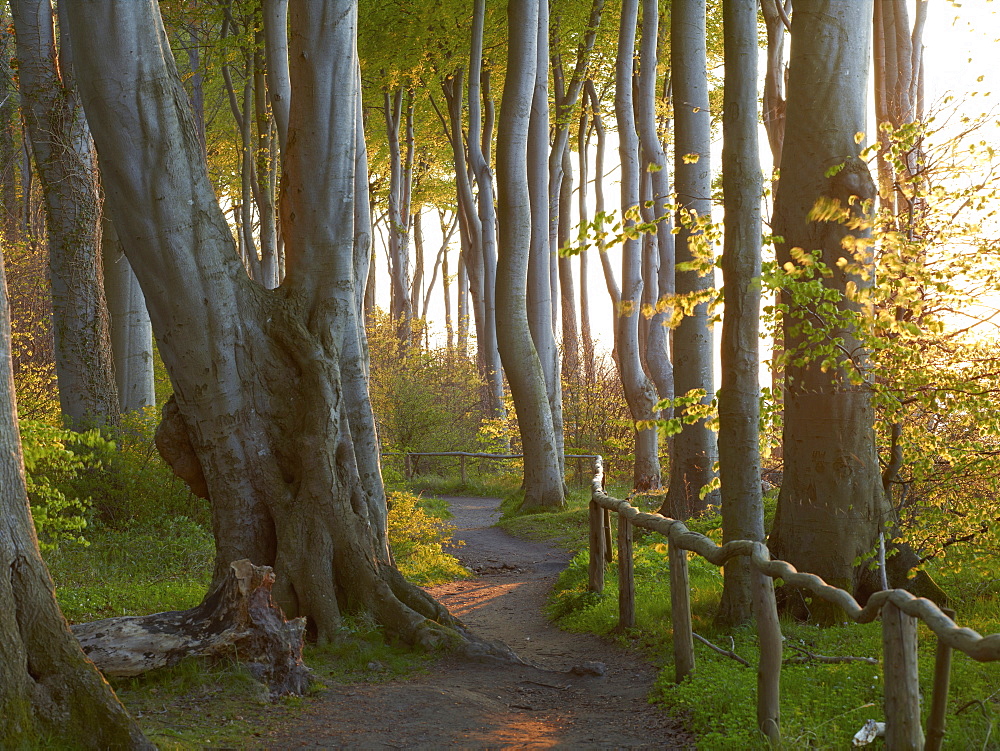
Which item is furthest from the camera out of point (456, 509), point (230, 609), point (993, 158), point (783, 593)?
point (456, 509)

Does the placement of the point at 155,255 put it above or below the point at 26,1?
below

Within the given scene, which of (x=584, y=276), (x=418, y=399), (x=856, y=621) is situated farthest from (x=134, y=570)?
(x=584, y=276)

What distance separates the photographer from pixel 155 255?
5.96m

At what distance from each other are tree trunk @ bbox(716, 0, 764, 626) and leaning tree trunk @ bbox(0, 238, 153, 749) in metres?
4.06

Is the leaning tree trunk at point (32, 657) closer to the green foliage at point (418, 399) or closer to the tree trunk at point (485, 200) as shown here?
the tree trunk at point (485, 200)

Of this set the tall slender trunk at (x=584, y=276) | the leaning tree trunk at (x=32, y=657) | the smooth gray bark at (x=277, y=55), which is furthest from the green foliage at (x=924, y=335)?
the tall slender trunk at (x=584, y=276)

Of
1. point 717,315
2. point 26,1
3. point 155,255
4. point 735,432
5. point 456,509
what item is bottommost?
point 456,509

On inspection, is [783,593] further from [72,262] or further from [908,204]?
[72,262]

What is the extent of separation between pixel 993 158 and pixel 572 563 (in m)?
5.93


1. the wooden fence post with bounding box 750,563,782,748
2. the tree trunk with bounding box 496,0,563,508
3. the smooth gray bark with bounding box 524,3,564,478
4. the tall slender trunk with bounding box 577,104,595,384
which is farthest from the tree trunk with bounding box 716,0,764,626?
the tall slender trunk with bounding box 577,104,595,384

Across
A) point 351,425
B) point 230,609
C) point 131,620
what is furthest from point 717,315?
point 131,620

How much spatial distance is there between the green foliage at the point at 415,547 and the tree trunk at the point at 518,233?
420 centimetres

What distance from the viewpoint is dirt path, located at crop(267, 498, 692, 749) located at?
4.71 metres

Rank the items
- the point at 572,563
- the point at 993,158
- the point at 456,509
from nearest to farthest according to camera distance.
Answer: the point at 993,158 < the point at 572,563 < the point at 456,509
